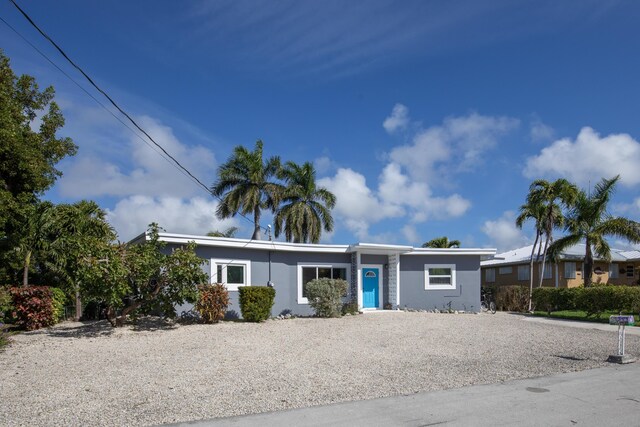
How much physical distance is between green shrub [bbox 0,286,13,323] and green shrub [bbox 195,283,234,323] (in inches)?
201

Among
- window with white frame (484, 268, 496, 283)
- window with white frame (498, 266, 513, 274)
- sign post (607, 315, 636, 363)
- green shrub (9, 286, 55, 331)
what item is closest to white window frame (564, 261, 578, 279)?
window with white frame (498, 266, 513, 274)

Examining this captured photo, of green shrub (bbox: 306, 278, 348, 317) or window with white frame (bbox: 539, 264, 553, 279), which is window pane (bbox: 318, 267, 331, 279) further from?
window with white frame (bbox: 539, 264, 553, 279)

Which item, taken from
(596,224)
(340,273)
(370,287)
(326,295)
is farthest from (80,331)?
(596,224)

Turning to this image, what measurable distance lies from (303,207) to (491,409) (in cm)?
2427

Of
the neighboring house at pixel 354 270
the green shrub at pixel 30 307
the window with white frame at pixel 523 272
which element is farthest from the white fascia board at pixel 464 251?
the green shrub at pixel 30 307

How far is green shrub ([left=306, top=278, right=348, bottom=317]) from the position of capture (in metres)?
18.7

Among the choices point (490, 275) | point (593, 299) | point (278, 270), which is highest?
point (278, 270)

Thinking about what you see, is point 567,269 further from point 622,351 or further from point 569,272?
point 622,351

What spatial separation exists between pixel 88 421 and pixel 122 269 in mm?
7721

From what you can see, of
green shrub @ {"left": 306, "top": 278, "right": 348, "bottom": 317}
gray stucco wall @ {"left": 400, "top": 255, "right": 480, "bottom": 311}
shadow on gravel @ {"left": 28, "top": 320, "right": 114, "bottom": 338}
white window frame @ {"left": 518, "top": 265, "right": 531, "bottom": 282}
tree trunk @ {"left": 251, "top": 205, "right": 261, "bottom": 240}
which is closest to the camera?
shadow on gravel @ {"left": 28, "top": 320, "right": 114, "bottom": 338}

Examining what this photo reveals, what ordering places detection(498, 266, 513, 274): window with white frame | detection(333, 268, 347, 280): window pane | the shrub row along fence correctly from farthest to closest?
detection(498, 266, 513, 274): window with white frame < detection(333, 268, 347, 280): window pane < the shrub row along fence

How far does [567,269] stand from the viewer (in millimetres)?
31875

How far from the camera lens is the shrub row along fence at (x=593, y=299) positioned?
1936 cm

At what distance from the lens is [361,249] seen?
21.0 metres
